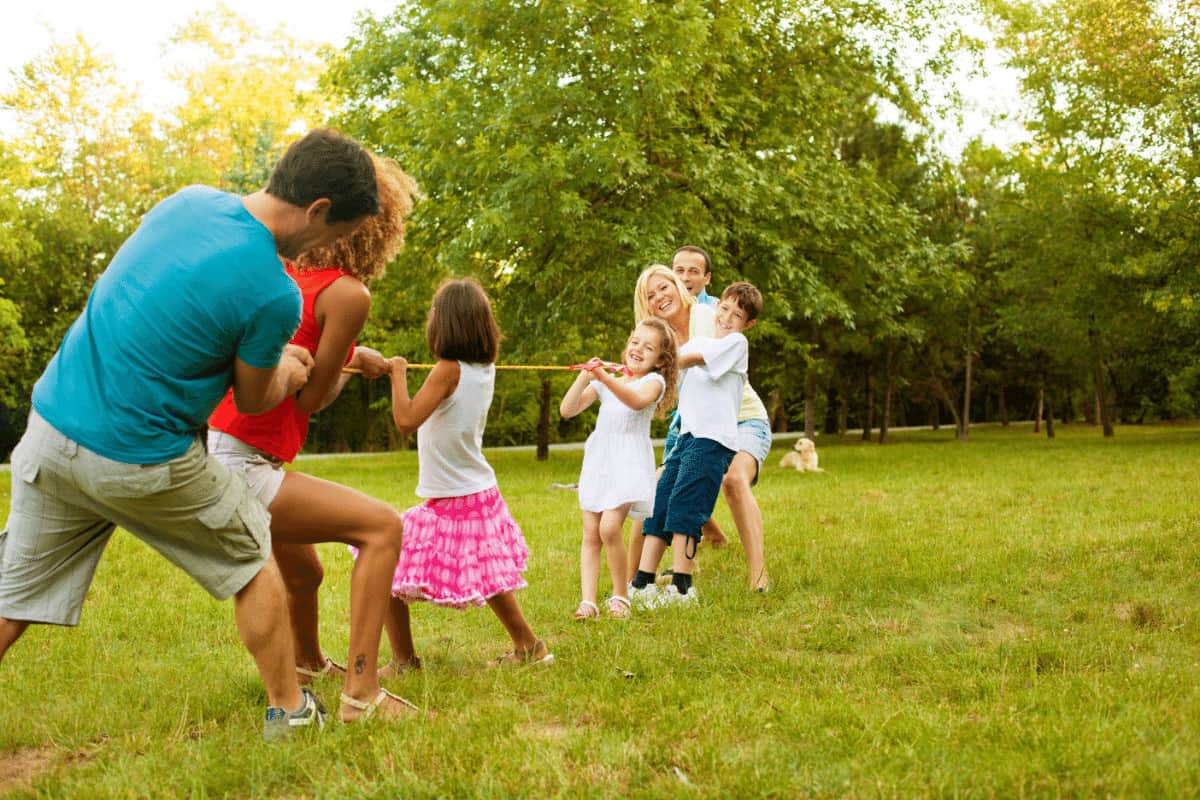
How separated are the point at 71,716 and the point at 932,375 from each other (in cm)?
3583

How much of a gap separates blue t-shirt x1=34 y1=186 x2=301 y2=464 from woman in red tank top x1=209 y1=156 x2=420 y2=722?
0.50 m

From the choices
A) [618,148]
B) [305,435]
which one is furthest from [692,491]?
[618,148]

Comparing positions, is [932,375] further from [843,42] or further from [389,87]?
[389,87]

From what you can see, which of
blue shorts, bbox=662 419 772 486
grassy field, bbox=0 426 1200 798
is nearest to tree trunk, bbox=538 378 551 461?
grassy field, bbox=0 426 1200 798

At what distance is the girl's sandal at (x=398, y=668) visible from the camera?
4.47m

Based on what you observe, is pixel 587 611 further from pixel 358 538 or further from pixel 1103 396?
pixel 1103 396

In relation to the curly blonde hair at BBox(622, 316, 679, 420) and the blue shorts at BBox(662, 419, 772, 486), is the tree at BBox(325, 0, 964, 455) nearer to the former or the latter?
the blue shorts at BBox(662, 419, 772, 486)

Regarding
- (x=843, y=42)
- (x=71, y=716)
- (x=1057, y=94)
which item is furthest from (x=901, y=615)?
(x=1057, y=94)

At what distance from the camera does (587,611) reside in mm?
5605

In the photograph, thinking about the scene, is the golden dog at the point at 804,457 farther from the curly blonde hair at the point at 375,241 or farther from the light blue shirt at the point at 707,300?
the curly blonde hair at the point at 375,241

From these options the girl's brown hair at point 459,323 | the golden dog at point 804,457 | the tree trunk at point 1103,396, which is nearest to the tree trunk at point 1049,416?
the tree trunk at point 1103,396

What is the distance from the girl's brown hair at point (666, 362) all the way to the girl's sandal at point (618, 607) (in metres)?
1.02

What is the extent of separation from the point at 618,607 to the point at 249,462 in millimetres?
2587

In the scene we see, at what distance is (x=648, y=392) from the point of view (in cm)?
567
